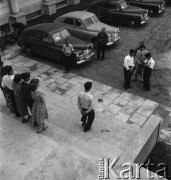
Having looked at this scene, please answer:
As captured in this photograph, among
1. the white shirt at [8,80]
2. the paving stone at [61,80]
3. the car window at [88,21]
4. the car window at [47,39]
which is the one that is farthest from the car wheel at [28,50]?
the white shirt at [8,80]

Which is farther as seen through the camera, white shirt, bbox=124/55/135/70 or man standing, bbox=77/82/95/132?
white shirt, bbox=124/55/135/70

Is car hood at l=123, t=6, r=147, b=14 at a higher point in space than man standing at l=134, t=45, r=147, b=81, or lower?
higher

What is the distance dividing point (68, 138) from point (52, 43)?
592 centimetres

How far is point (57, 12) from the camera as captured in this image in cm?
1862

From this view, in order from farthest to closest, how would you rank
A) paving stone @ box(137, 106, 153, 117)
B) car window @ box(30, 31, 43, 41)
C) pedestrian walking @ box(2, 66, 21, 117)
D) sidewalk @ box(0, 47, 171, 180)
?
1. car window @ box(30, 31, 43, 41)
2. paving stone @ box(137, 106, 153, 117)
3. pedestrian walking @ box(2, 66, 21, 117)
4. sidewalk @ box(0, 47, 171, 180)

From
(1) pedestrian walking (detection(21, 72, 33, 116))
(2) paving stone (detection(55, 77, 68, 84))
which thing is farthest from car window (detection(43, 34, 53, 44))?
(1) pedestrian walking (detection(21, 72, 33, 116))

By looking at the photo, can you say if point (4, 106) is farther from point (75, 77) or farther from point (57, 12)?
point (57, 12)

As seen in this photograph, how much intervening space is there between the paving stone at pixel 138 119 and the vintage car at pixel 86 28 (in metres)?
5.23

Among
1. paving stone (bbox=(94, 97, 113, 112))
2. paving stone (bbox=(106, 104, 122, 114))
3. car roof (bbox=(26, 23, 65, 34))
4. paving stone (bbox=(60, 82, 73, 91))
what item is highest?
car roof (bbox=(26, 23, 65, 34))

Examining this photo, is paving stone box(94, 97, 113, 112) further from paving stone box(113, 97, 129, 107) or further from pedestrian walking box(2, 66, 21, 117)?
pedestrian walking box(2, 66, 21, 117)

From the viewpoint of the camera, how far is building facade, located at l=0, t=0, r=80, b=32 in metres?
15.2

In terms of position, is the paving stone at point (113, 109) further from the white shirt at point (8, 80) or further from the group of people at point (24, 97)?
the white shirt at point (8, 80)

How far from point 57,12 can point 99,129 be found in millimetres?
13081

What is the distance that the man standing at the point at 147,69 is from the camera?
32.1 ft
